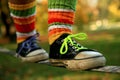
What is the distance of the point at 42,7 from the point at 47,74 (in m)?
19.1

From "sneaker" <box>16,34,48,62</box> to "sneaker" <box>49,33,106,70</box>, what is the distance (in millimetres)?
396

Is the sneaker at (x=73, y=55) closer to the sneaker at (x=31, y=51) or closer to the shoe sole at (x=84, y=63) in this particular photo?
the shoe sole at (x=84, y=63)

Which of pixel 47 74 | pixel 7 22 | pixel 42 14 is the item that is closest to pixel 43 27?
pixel 42 14

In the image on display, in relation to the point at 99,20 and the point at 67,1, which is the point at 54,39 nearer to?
the point at 67,1

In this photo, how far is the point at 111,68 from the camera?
218cm

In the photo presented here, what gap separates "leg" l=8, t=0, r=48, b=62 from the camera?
3215 millimetres

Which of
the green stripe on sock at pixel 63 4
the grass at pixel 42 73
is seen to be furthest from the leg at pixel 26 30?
the grass at pixel 42 73

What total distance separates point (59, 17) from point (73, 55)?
323mm

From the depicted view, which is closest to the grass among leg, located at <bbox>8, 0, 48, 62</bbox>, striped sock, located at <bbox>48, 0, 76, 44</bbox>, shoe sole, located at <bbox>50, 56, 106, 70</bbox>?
leg, located at <bbox>8, 0, 48, 62</bbox>

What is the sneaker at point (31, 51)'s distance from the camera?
10.4ft

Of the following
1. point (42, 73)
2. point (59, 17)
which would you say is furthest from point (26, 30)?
point (42, 73)

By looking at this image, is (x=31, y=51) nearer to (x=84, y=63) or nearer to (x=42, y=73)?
(x=84, y=63)

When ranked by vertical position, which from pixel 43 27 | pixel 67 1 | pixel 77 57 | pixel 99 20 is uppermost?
pixel 67 1

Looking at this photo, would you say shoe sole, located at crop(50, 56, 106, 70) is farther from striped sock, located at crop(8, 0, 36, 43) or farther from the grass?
the grass
